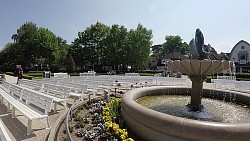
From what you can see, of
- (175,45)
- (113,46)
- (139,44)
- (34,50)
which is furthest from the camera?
(175,45)

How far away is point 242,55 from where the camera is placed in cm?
5044

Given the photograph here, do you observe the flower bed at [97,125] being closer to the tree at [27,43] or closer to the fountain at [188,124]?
the fountain at [188,124]

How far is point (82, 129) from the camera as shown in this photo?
5.91m

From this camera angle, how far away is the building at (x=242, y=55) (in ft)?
163

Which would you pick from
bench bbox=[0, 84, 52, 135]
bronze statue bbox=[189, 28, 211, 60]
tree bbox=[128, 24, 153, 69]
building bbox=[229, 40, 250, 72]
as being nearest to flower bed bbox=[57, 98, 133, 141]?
bench bbox=[0, 84, 52, 135]

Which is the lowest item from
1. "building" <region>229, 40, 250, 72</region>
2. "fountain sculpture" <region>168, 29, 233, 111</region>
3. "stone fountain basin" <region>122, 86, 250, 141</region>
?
"stone fountain basin" <region>122, 86, 250, 141</region>

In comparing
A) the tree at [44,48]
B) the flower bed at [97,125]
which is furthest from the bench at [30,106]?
the tree at [44,48]

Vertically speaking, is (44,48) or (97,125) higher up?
(44,48)

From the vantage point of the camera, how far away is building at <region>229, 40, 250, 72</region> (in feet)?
163

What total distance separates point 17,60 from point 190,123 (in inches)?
2283

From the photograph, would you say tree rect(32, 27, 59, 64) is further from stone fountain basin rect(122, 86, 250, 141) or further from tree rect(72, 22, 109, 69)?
stone fountain basin rect(122, 86, 250, 141)

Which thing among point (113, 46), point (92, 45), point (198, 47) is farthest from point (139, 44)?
point (198, 47)

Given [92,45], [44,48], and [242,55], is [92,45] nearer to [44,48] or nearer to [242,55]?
[44,48]

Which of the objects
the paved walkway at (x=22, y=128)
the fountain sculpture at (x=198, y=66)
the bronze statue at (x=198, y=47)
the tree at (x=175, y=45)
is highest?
the tree at (x=175, y=45)
